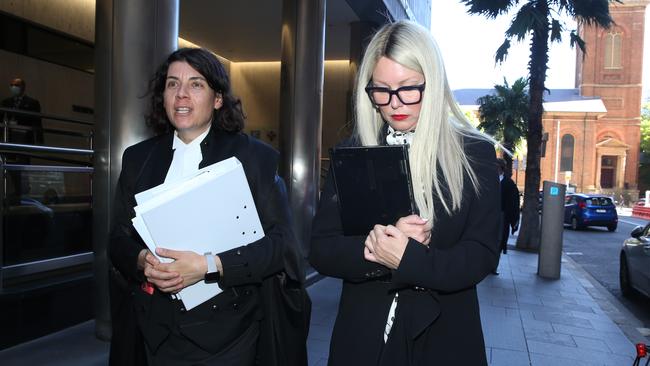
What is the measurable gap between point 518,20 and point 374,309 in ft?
47.3

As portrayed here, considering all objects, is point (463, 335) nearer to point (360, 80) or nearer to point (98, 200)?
point (360, 80)

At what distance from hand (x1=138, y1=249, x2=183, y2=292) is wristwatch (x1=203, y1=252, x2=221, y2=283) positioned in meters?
0.11

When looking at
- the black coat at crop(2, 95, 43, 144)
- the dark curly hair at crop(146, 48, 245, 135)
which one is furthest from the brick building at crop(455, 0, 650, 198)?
the dark curly hair at crop(146, 48, 245, 135)

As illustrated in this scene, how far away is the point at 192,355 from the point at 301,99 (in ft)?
24.0

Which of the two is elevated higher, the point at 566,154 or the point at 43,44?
the point at 43,44

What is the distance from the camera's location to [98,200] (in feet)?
15.0

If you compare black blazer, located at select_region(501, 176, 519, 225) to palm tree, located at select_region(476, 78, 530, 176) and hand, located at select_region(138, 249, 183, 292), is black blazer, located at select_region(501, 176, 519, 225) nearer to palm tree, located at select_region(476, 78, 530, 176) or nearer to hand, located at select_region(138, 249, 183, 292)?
hand, located at select_region(138, 249, 183, 292)

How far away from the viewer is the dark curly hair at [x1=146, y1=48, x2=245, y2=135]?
2254 mm

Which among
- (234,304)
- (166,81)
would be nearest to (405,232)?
(234,304)

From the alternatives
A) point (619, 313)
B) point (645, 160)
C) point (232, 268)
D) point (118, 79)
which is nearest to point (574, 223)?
point (619, 313)

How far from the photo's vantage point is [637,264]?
8188 mm

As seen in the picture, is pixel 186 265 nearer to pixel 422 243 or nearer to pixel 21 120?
pixel 422 243

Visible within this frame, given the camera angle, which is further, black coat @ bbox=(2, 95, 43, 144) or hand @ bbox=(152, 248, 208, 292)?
black coat @ bbox=(2, 95, 43, 144)

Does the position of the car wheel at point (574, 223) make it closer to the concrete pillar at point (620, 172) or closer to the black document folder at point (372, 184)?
the black document folder at point (372, 184)
